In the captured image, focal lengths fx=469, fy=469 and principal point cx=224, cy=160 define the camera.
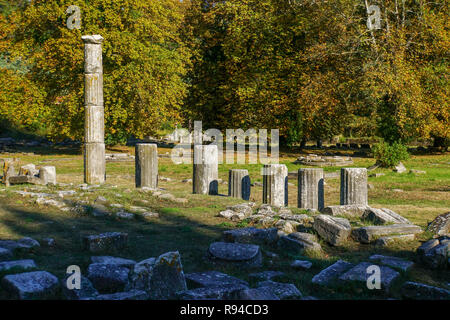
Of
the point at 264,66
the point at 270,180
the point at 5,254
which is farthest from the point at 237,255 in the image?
the point at 264,66

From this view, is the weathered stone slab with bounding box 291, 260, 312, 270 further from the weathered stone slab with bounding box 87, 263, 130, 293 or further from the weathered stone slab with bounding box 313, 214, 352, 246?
the weathered stone slab with bounding box 87, 263, 130, 293

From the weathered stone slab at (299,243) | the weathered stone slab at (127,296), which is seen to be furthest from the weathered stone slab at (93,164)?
the weathered stone slab at (127,296)

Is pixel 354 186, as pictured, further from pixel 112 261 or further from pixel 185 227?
pixel 112 261

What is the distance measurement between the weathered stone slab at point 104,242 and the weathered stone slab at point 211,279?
153 centimetres

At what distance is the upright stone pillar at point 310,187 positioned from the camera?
10.8 m

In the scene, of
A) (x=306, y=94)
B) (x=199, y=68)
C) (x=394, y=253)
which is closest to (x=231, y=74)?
(x=199, y=68)

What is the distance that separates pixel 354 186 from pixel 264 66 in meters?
17.3

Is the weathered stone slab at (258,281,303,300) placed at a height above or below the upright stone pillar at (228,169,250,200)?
below

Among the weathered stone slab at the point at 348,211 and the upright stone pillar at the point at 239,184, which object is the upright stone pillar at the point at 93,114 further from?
the weathered stone slab at the point at 348,211

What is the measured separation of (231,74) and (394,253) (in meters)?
22.3

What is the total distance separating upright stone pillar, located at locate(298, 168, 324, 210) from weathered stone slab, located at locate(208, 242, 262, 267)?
16.3 feet

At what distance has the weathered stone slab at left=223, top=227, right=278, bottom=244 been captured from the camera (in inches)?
267

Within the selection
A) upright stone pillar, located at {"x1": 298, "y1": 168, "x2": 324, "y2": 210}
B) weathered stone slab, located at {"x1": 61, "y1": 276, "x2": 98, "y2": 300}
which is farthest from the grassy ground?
upright stone pillar, located at {"x1": 298, "y1": 168, "x2": 324, "y2": 210}
